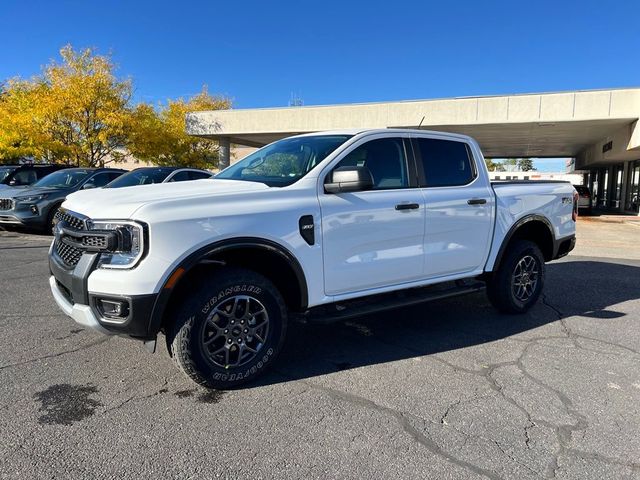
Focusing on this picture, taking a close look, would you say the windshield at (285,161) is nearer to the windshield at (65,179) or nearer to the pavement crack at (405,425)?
the pavement crack at (405,425)

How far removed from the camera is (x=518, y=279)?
5.51 meters

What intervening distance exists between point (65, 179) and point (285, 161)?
30.5 feet

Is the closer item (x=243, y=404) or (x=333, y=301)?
(x=243, y=404)

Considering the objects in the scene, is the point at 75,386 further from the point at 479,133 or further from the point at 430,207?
the point at 479,133

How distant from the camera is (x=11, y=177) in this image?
12.8m

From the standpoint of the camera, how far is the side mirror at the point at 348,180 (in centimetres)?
378

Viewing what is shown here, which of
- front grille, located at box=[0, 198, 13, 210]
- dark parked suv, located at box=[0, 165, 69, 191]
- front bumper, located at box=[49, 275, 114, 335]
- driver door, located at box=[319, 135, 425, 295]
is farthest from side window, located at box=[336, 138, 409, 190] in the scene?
dark parked suv, located at box=[0, 165, 69, 191]

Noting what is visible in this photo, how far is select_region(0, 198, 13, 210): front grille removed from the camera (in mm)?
10786

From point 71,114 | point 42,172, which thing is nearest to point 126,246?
point 42,172

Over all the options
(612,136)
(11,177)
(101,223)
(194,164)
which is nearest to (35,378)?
(101,223)

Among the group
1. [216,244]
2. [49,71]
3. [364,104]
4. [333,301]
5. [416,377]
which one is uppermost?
[49,71]

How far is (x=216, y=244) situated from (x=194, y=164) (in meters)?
31.6

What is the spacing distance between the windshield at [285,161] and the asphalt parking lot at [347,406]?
151cm

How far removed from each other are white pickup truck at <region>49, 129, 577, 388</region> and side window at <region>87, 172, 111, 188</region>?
8.10 m
